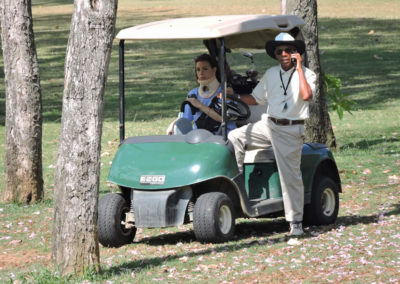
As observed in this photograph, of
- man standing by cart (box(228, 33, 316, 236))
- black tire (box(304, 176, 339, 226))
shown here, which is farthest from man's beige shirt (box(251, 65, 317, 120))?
black tire (box(304, 176, 339, 226))

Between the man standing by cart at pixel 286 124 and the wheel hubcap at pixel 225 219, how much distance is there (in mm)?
392

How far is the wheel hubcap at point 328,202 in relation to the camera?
28.5 feet

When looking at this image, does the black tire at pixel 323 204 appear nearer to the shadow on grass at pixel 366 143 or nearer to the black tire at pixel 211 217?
the black tire at pixel 211 217

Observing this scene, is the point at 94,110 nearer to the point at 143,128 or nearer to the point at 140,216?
the point at 140,216

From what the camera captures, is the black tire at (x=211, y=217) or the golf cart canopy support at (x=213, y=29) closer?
the black tire at (x=211, y=217)

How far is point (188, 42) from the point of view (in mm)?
29281

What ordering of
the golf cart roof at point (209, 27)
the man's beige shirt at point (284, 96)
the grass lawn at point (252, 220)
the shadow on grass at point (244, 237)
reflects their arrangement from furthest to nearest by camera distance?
the man's beige shirt at point (284, 96)
the golf cart roof at point (209, 27)
the shadow on grass at point (244, 237)
the grass lawn at point (252, 220)

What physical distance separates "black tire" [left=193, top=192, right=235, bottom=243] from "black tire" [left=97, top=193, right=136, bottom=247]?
0.67m

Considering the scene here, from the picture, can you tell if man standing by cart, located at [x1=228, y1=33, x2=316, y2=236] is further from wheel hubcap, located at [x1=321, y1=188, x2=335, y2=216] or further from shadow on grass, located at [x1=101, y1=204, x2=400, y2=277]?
wheel hubcap, located at [x1=321, y1=188, x2=335, y2=216]

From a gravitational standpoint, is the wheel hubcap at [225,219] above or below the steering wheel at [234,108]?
below

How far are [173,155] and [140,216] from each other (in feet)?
1.93

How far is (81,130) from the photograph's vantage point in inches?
250

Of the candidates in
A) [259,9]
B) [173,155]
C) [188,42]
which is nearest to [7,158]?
[173,155]

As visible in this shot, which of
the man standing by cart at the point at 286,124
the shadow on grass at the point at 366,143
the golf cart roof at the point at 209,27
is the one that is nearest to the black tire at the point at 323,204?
the man standing by cart at the point at 286,124
